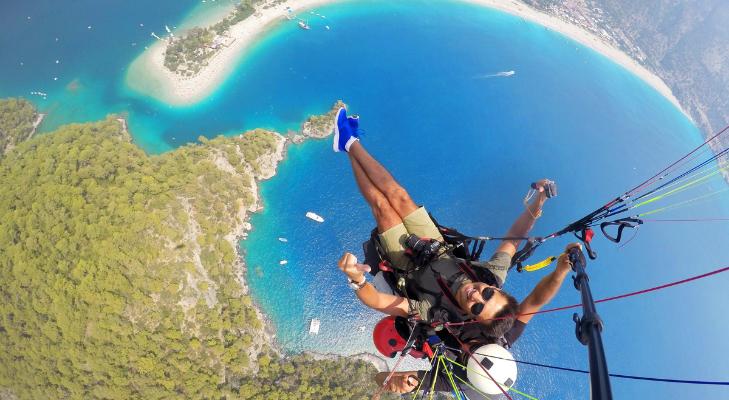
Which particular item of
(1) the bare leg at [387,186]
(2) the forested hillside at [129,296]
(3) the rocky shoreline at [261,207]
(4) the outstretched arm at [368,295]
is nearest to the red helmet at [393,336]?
(4) the outstretched arm at [368,295]

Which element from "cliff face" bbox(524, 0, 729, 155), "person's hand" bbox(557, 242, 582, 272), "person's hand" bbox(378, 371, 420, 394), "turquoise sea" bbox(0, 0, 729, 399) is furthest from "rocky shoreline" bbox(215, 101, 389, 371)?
"cliff face" bbox(524, 0, 729, 155)

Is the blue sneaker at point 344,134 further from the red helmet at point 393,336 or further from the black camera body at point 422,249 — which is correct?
the red helmet at point 393,336

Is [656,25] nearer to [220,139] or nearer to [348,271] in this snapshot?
[220,139]

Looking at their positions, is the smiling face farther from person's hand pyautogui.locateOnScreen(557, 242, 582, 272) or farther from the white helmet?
person's hand pyautogui.locateOnScreen(557, 242, 582, 272)

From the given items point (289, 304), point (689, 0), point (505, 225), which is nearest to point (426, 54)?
point (505, 225)

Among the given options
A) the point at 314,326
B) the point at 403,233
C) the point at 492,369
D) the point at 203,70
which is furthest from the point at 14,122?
the point at 492,369

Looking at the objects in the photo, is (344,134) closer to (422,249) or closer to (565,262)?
(422,249)

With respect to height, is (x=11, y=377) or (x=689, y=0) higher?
(x=689, y=0)
